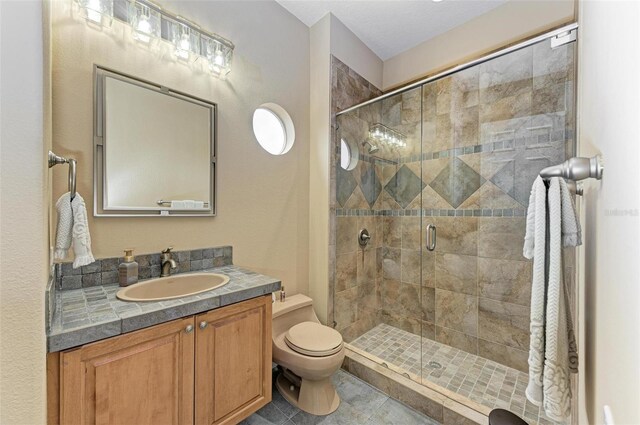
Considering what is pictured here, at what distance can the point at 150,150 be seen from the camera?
1.46 meters

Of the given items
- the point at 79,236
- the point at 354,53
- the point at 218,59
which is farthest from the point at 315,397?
the point at 354,53

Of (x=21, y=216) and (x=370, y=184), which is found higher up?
(x=370, y=184)

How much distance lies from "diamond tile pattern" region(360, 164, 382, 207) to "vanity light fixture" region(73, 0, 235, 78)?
1432mm

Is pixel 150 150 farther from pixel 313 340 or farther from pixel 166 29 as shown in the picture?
pixel 313 340

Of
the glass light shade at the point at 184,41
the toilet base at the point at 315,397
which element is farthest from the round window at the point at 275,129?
Answer: the toilet base at the point at 315,397

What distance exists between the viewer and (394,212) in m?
2.57

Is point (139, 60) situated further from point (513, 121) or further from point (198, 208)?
point (513, 121)

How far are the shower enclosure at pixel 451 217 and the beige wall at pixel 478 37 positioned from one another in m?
0.25

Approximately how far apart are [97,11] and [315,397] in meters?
2.42

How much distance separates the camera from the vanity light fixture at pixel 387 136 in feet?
8.13

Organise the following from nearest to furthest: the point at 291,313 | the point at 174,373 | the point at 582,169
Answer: the point at 582,169 → the point at 174,373 → the point at 291,313

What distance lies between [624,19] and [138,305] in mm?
1529

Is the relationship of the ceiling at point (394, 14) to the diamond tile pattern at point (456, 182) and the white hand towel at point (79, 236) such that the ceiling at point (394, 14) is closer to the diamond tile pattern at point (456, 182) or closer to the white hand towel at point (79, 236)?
the diamond tile pattern at point (456, 182)

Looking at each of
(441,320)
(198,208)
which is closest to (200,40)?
(198,208)
